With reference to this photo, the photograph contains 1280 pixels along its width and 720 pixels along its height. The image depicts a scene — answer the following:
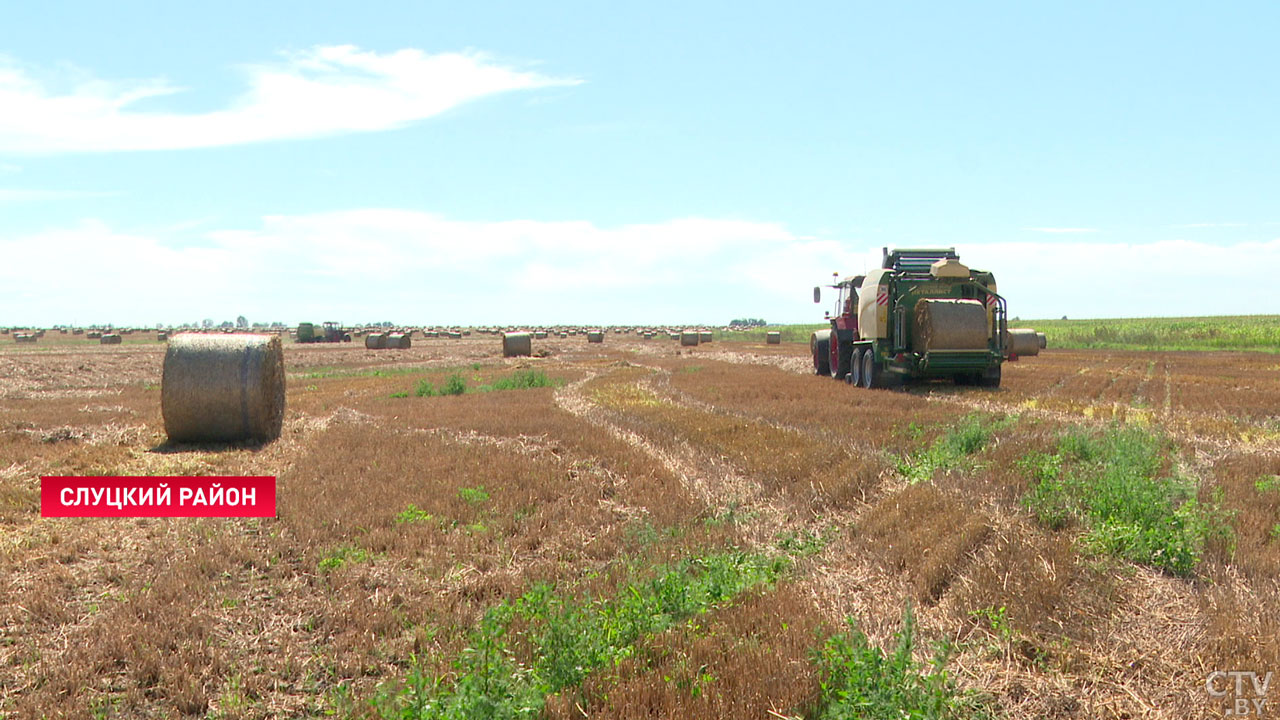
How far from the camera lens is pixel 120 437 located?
44.6ft

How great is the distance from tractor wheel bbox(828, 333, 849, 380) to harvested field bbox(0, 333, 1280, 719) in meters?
12.3

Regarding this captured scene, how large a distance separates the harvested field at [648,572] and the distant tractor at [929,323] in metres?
6.74

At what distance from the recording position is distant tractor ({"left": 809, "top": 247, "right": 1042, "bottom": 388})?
20.5m

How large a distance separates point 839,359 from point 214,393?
752 inches

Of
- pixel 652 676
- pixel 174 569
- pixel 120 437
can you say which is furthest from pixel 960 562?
pixel 120 437

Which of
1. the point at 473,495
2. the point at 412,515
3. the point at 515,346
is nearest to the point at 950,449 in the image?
the point at 473,495

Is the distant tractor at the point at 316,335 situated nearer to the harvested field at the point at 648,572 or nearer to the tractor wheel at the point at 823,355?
the tractor wheel at the point at 823,355

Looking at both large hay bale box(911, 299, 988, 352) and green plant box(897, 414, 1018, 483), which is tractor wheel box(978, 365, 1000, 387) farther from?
green plant box(897, 414, 1018, 483)

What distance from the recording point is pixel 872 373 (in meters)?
22.3

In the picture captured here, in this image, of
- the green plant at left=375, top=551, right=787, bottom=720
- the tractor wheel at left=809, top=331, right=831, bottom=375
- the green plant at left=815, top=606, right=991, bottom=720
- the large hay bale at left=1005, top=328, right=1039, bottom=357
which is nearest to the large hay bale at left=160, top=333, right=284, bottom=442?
the green plant at left=375, top=551, right=787, bottom=720

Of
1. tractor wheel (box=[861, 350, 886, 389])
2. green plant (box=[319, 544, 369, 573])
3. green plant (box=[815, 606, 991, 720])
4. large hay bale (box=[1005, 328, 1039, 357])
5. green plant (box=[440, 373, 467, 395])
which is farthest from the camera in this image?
large hay bale (box=[1005, 328, 1039, 357])

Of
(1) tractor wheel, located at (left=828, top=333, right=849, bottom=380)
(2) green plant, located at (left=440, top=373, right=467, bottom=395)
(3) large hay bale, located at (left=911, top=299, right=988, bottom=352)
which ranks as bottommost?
(2) green plant, located at (left=440, top=373, right=467, bottom=395)

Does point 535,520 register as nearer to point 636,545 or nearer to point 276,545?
point 636,545

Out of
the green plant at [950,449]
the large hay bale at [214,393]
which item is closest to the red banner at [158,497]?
the large hay bale at [214,393]
